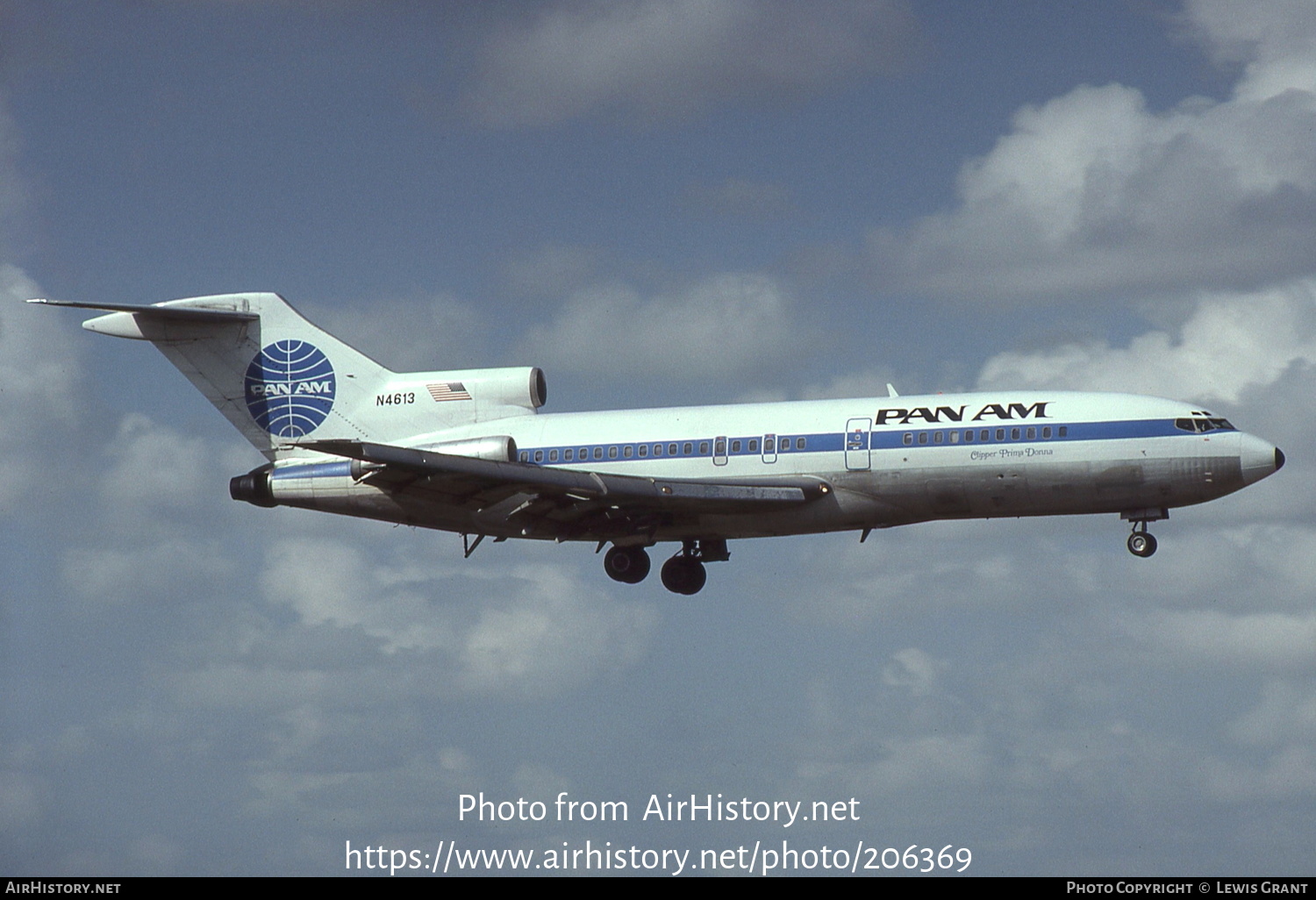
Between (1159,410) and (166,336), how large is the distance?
29285 mm

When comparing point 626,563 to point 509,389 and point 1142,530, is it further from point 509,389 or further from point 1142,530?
point 1142,530

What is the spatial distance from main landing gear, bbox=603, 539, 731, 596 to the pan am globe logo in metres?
9.99

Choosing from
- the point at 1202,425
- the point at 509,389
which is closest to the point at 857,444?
the point at 1202,425

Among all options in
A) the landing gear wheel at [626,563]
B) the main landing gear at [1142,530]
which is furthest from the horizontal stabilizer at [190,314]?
the main landing gear at [1142,530]

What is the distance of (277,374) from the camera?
53.1 meters

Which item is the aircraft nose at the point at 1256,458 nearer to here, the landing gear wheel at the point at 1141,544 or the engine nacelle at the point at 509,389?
the landing gear wheel at the point at 1141,544

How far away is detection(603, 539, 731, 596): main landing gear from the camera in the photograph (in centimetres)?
5075

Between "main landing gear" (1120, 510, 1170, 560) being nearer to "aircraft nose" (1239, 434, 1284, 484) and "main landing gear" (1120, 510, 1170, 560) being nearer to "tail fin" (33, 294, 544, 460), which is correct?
"aircraft nose" (1239, 434, 1284, 484)

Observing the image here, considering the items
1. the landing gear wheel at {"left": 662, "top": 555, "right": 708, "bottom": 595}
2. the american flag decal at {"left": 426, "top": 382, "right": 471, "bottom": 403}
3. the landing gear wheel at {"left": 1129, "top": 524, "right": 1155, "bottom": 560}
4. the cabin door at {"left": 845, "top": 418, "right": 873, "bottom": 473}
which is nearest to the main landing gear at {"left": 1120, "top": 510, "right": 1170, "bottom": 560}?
the landing gear wheel at {"left": 1129, "top": 524, "right": 1155, "bottom": 560}

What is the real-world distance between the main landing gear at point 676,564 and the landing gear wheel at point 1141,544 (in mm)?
11728

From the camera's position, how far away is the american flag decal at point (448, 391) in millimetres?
51438

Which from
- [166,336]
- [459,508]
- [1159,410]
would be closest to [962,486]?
[1159,410]

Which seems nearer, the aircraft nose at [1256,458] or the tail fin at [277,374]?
the aircraft nose at [1256,458]

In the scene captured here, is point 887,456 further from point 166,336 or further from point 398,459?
point 166,336
